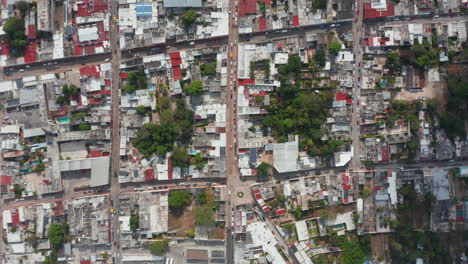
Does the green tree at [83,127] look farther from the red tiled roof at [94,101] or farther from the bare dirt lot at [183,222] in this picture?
the bare dirt lot at [183,222]

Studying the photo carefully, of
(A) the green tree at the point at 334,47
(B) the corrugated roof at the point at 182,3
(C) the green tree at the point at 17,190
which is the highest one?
(B) the corrugated roof at the point at 182,3

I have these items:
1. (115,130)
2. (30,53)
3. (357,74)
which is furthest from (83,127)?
(357,74)

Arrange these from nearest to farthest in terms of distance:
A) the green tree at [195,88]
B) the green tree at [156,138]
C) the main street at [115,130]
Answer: the green tree at [195,88], the green tree at [156,138], the main street at [115,130]

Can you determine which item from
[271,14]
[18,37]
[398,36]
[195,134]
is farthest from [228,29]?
[18,37]

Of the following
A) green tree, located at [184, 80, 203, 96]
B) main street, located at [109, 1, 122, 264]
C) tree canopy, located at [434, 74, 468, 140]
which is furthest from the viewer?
main street, located at [109, 1, 122, 264]

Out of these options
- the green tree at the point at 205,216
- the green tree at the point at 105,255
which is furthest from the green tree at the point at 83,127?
the green tree at the point at 205,216

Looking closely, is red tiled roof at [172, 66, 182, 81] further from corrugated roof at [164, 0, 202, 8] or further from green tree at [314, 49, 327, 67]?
green tree at [314, 49, 327, 67]

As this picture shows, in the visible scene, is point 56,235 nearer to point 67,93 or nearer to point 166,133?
point 67,93

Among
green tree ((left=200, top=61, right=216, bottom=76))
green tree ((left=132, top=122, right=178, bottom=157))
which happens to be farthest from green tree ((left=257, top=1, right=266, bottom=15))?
green tree ((left=132, top=122, right=178, bottom=157))
